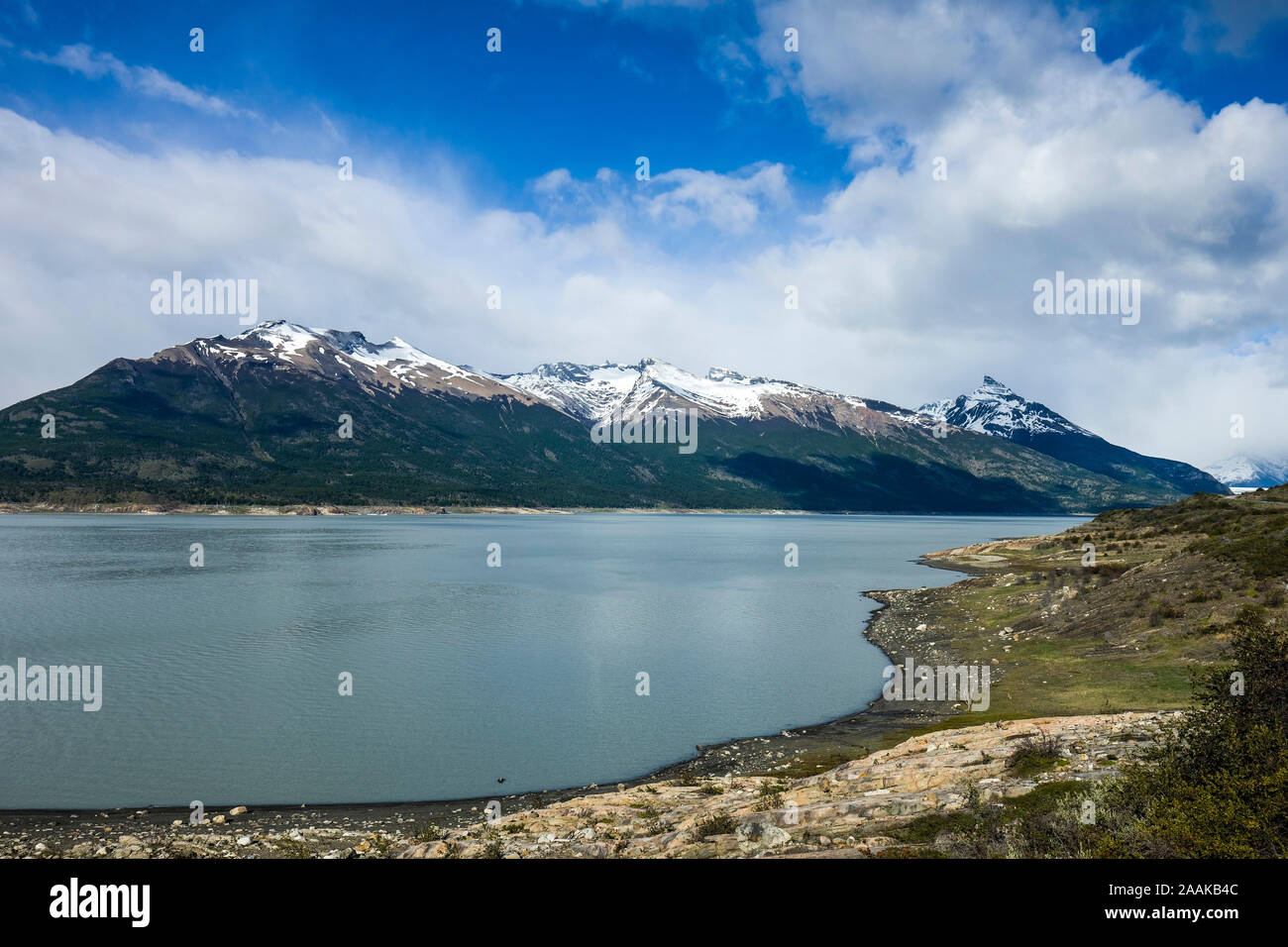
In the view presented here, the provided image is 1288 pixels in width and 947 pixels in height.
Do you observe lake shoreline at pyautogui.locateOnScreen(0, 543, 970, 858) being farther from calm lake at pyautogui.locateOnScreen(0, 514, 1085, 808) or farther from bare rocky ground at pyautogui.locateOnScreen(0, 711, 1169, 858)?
calm lake at pyautogui.locateOnScreen(0, 514, 1085, 808)

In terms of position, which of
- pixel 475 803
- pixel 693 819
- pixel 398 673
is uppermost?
pixel 693 819

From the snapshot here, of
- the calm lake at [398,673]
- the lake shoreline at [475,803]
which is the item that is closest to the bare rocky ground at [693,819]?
the lake shoreline at [475,803]

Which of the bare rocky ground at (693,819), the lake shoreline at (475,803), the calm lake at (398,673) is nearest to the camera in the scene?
the bare rocky ground at (693,819)

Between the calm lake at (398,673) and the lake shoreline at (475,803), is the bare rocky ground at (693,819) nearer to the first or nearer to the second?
the lake shoreline at (475,803)

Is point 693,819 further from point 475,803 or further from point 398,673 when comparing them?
point 398,673

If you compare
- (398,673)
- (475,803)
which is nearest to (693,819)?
(475,803)
